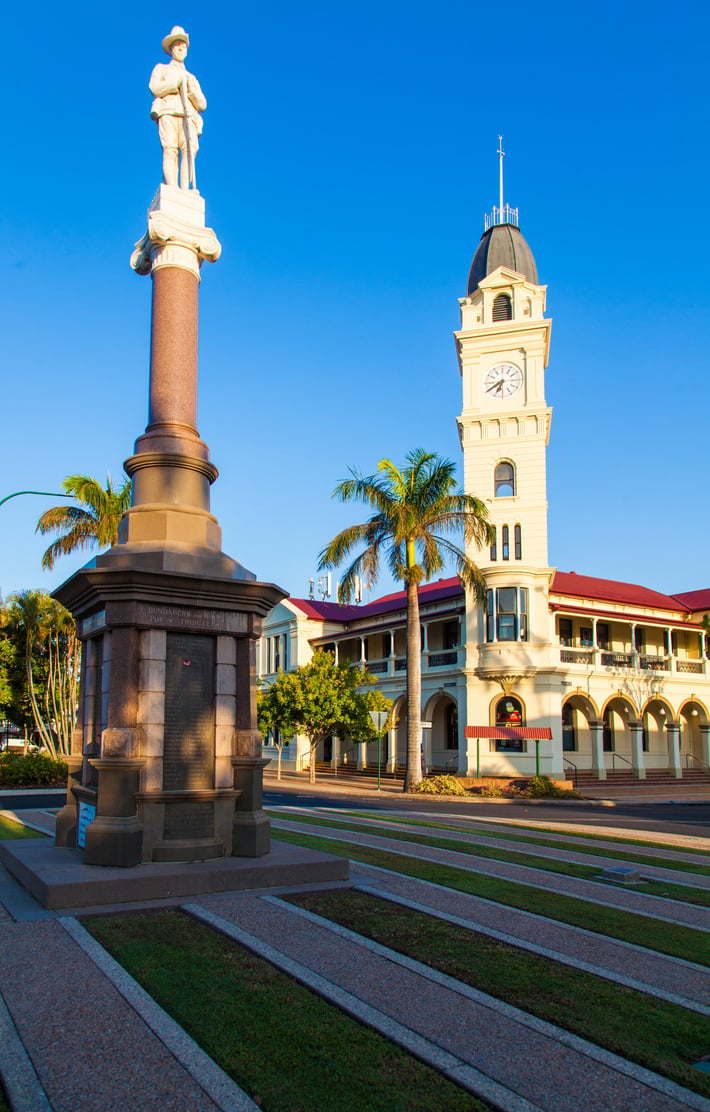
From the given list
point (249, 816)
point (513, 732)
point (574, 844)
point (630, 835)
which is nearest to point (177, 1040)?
point (249, 816)

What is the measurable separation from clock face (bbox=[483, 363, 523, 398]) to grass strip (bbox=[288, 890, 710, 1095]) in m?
35.2

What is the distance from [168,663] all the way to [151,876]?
2.49m

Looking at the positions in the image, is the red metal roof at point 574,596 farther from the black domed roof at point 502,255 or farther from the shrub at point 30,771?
the shrub at point 30,771

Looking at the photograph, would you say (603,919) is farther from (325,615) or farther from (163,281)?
(325,615)

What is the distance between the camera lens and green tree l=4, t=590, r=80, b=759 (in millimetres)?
37906

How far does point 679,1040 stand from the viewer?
5.10 m

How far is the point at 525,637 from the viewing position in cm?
3809

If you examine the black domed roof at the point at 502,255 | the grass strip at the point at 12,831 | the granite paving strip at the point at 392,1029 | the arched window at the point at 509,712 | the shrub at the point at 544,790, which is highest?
the black domed roof at the point at 502,255

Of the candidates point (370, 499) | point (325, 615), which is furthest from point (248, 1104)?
point (325, 615)

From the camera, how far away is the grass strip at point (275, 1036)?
431cm

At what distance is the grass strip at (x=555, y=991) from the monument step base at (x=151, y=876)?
1.12 meters

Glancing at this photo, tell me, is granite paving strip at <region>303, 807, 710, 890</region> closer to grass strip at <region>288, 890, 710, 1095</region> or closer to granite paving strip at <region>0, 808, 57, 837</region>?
grass strip at <region>288, 890, 710, 1095</region>

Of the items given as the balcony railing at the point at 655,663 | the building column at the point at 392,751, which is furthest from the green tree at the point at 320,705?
the balcony railing at the point at 655,663

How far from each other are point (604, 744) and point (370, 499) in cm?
2054
